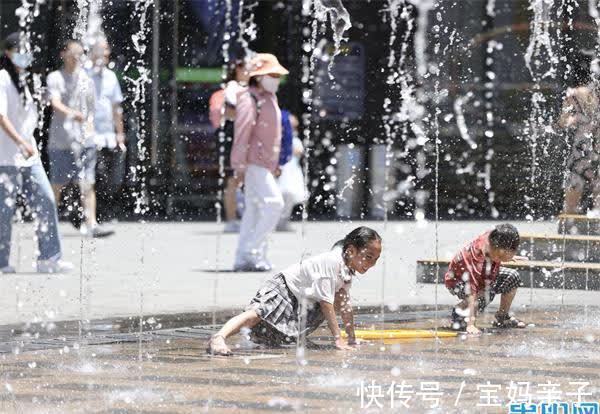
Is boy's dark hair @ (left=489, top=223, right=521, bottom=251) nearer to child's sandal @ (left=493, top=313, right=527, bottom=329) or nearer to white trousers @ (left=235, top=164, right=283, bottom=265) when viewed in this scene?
child's sandal @ (left=493, top=313, right=527, bottom=329)

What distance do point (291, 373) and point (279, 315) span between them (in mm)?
1040

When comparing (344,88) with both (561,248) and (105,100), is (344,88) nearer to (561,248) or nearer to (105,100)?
(105,100)

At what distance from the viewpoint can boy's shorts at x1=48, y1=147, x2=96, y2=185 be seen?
14893mm

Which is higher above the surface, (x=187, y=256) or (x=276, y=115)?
(x=276, y=115)

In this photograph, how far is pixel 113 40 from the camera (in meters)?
22.0

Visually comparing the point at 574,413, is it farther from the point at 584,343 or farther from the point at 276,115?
the point at 276,115

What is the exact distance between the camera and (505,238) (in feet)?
31.8

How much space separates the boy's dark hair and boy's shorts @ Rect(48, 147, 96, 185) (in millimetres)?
5745

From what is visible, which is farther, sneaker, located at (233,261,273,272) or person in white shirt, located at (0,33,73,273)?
sneaker, located at (233,261,273,272)

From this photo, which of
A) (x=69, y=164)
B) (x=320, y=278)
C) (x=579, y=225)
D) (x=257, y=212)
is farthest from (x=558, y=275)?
(x=69, y=164)

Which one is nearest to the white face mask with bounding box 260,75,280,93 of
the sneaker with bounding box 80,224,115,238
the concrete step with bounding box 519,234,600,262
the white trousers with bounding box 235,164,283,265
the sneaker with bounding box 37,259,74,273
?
the white trousers with bounding box 235,164,283,265

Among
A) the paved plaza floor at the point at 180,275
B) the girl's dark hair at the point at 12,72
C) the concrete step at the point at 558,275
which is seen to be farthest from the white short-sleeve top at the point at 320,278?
the girl's dark hair at the point at 12,72

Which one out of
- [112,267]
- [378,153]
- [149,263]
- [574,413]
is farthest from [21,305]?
[378,153]

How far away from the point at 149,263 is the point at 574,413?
8495 millimetres
